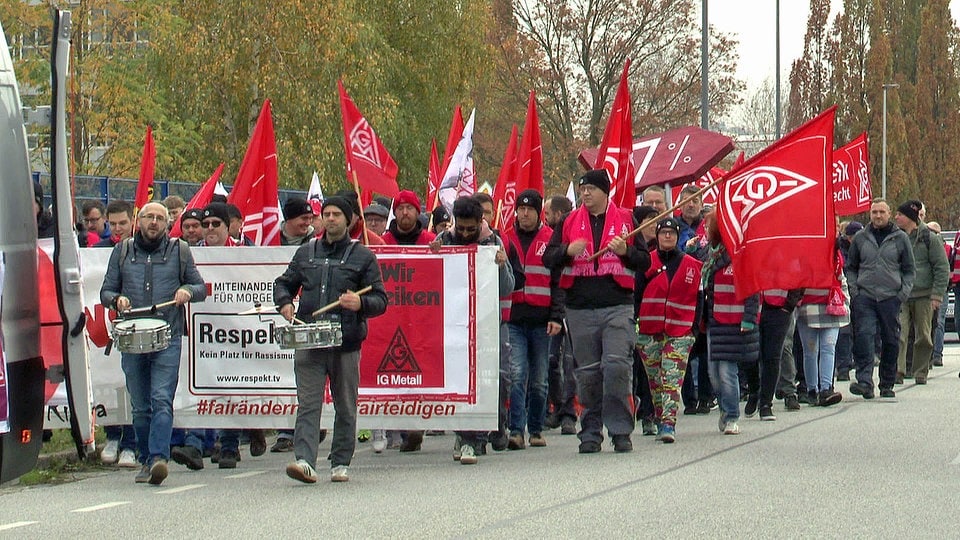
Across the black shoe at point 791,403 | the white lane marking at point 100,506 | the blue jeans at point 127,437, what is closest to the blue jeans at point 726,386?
the black shoe at point 791,403

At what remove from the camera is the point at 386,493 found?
1066 cm

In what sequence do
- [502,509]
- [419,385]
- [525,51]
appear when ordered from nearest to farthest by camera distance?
1. [502,509]
2. [419,385]
3. [525,51]

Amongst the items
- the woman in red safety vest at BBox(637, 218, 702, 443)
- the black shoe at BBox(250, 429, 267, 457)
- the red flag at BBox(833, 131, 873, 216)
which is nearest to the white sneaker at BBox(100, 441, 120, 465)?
the black shoe at BBox(250, 429, 267, 457)

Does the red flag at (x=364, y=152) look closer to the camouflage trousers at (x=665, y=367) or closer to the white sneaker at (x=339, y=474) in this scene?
the camouflage trousers at (x=665, y=367)

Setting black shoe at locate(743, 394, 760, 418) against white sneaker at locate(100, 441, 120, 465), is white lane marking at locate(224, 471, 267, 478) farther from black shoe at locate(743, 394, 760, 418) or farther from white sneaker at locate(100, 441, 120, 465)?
black shoe at locate(743, 394, 760, 418)

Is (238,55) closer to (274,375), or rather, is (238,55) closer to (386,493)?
(274,375)

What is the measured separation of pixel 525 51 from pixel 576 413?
38.5 metres

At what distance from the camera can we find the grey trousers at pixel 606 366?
1288 cm

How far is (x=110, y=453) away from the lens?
13.2m

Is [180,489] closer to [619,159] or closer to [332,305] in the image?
[332,305]

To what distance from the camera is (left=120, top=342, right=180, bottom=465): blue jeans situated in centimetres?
1161

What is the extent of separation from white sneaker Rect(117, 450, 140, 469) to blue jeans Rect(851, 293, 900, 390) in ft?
Result: 26.1

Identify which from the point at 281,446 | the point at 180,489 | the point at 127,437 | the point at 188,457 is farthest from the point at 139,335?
the point at 281,446

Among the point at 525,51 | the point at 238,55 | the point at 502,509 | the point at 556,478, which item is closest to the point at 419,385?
the point at 556,478
